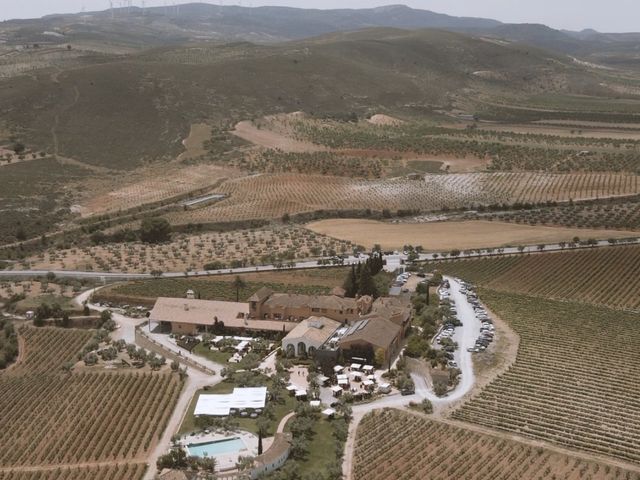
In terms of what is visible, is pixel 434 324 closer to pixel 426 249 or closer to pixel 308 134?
pixel 426 249

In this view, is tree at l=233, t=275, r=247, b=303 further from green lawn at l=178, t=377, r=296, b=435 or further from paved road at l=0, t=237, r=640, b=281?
green lawn at l=178, t=377, r=296, b=435

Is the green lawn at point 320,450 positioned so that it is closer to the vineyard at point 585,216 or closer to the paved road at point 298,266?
the paved road at point 298,266

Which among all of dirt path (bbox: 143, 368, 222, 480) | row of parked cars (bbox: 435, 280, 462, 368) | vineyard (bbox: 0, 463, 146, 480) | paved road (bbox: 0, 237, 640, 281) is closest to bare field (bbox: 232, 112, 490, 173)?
paved road (bbox: 0, 237, 640, 281)

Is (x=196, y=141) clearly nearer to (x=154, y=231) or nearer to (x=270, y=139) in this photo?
(x=270, y=139)

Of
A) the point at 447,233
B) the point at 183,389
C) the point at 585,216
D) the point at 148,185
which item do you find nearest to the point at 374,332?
the point at 183,389

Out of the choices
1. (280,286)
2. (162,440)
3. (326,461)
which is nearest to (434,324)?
(280,286)
